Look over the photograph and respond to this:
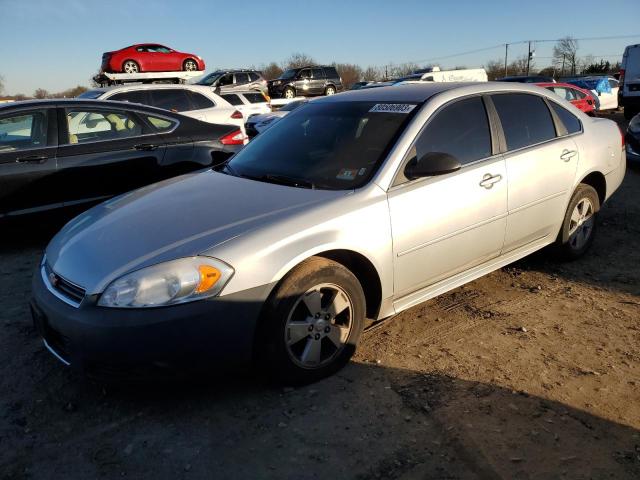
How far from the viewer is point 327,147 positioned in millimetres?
3654

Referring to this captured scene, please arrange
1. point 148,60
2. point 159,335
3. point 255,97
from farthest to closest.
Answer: point 148,60 → point 255,97 → point 159,335

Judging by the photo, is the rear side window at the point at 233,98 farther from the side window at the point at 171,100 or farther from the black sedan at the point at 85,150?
the black sedan at the point at 85,150

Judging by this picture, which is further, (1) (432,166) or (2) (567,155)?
(2) (567,155)

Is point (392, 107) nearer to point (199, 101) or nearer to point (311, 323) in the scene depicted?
point (311, 323)

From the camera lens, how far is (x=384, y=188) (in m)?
3.22

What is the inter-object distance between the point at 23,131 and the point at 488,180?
14.8 ft

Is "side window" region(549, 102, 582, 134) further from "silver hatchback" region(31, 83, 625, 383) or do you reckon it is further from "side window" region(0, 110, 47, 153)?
"side window" region(0, 110, 47, 153)

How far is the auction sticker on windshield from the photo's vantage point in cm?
361

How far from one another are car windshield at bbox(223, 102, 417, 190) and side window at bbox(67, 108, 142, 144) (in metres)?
2.29

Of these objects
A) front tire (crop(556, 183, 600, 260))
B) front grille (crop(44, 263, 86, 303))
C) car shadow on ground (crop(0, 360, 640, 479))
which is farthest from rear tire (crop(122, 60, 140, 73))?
car shadow on ground (crop(0, 360, 640, 479))

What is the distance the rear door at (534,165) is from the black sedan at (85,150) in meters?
3.50

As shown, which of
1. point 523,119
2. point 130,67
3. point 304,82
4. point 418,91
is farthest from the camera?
point 304,82

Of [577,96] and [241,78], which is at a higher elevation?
[241,78]

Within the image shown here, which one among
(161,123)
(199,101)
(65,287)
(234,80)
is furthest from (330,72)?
(65,287)
